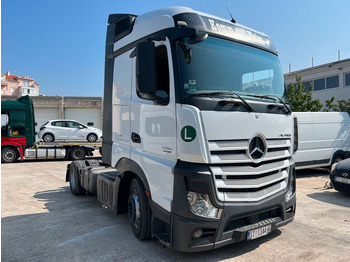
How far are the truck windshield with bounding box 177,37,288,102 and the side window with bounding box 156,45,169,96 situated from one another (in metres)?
0.20

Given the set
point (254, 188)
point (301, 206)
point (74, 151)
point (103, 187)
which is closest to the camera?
point (254, 188)

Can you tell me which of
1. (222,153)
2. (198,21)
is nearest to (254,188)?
(222,153)

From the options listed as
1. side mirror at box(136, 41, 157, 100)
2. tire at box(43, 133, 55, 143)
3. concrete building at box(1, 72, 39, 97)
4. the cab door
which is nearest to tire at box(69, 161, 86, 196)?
the cab door

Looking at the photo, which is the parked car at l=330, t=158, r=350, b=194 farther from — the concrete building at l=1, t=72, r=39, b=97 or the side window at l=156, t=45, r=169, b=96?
the concrete building at l=1, t=72, r=39, b=97

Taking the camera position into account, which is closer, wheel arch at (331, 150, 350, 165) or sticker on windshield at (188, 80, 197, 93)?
sticker on windshield at (188, 80, 197, 93)

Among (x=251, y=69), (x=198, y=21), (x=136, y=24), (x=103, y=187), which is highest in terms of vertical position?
(x=136, y=24)

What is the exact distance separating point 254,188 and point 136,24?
9.44ft

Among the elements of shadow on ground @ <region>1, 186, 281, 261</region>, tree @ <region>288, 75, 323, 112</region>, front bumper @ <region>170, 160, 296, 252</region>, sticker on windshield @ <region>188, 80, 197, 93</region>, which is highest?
tree @ <region>288, 75, 323, 112</region>

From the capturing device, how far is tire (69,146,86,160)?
15523 millimetres

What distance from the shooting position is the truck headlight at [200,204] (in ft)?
9.93

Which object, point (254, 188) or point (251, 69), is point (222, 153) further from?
point (251, 69)

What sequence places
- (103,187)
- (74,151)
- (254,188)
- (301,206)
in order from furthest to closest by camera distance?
1. (74,151)
2. (301,206)
3. (103,187)
4. (254,188)

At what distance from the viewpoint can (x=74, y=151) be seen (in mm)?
15555

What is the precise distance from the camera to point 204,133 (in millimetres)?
3008
